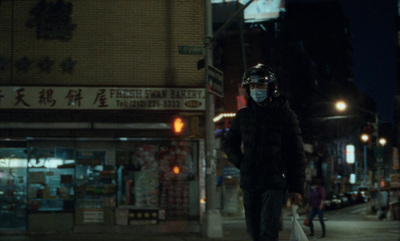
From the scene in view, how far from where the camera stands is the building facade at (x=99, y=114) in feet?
56.6

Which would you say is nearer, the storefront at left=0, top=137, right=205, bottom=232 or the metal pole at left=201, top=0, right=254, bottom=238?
the metal pole at left=201, top=0, right=254, bottom=238

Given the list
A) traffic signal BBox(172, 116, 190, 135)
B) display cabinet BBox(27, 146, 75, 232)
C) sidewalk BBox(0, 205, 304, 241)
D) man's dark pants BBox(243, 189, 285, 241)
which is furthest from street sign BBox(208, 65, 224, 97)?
man's dark pants BBox(243, 189, 285, 241)

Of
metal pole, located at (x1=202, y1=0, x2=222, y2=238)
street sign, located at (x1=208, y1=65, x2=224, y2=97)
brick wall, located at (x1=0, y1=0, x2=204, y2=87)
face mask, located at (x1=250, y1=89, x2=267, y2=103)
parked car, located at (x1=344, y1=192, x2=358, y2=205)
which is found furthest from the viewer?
parked car, located at (x1=344, y1=192, x2=358, y2=205)

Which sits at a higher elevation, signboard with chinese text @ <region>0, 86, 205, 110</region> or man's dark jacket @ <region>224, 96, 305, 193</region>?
signboard with chinese text @ <region>0, 86, 205, 110</region>

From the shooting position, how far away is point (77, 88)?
17312mm

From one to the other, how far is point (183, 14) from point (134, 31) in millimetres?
1552

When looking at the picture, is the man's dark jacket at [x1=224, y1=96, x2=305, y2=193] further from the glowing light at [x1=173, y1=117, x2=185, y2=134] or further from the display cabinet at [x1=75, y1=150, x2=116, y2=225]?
the display cabinet at [x1=75, y1=150, x2=116, y2=225]

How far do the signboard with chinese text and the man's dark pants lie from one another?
12456mm

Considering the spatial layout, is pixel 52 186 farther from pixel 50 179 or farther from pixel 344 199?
pixel 344 199

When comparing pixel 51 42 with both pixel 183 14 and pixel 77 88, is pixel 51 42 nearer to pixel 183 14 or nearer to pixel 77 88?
pixel 77 88

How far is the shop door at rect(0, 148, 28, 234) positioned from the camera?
17422 mm

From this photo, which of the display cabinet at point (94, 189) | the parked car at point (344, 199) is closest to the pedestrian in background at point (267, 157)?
the display cabinet at point (94, 189)

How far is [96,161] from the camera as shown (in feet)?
57.6

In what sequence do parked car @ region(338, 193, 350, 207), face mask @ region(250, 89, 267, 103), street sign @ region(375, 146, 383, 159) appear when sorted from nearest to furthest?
face mask @ region(250, 89, 267, 103) → street sign @ region(375, 146, 383, 159) → parked car @ region(338, 193, 350, 207)
